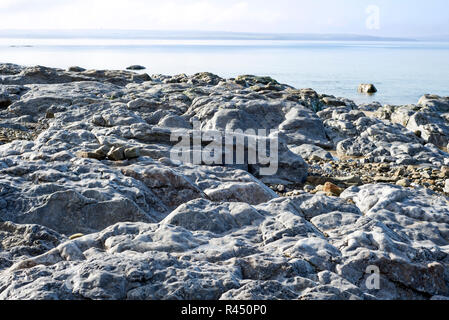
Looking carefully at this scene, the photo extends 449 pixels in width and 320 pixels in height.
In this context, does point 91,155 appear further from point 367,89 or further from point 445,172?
point 367,89

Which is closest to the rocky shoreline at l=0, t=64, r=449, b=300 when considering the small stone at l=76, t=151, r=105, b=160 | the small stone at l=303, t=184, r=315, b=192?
the small stone at l=76, t=151, r=105, b=160

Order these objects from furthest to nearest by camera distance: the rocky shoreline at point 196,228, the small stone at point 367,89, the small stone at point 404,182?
the small stone at point 367,89
the small stone at point 404,182
the rocky shoreline at point 196,228

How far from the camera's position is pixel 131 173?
261 inches

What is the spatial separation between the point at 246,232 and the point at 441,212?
9.69 feet

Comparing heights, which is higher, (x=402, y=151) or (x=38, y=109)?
(x=38, y=109)

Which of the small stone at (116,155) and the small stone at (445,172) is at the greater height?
the small stone at (116,155)

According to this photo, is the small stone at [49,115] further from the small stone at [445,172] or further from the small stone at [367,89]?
the small stone at [367,89]

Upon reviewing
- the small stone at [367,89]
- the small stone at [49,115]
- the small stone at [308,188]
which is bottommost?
the small stone at [367,89]

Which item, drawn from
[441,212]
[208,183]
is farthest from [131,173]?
[441,212]

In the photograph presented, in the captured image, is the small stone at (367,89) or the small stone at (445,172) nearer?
the small stone at (445,172)

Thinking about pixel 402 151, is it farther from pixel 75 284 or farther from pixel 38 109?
pixel 75 284

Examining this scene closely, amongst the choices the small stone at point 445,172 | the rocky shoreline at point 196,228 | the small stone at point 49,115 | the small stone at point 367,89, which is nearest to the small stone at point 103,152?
the rocky shoreline at point 196,228

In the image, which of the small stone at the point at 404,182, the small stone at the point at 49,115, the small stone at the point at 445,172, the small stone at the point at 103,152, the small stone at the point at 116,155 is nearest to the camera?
the small stone at the point at 116,155
